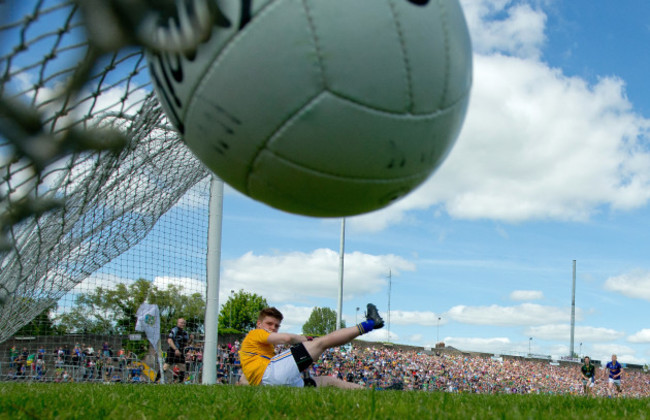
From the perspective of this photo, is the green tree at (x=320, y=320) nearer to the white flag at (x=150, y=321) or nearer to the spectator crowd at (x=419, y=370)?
the spectator crowd at (x=419, y=370)

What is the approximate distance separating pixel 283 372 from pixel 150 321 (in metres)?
5.26

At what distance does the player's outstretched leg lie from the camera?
6.76 meters

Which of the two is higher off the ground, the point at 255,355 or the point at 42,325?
the point at 255,355

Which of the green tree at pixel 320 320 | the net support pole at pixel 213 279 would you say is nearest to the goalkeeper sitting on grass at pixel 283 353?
the net support pole at pixel 213 279

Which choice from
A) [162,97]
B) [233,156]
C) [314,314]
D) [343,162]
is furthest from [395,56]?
[314,314]

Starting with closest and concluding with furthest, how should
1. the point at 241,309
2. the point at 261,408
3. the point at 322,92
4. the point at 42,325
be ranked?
1. the point at 322,92
2. the point at 261,408
3. the point at 42,325
4. the point at 241,309

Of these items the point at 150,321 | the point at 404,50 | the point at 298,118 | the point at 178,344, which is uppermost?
the point at 404,50

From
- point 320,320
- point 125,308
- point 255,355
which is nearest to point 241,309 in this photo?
point 320,320

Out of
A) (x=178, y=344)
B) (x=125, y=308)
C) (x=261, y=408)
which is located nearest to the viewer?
(x=261, y=408)

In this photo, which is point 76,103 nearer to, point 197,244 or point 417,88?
point 417,88

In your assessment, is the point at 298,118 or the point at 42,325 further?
the point at 42,325

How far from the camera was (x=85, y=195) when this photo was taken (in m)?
5.91

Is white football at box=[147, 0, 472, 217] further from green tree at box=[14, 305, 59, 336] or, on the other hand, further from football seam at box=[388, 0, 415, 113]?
green tree at box=[14, 305, 59, 336]

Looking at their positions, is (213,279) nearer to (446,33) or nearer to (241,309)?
(446,33)
